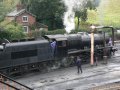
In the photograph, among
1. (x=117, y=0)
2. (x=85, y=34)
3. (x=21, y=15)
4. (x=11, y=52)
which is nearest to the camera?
(x=11, y=52)

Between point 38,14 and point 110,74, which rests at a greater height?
point 38,14

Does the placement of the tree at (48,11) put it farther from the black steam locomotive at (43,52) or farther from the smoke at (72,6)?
the black steam locomotive at (43,52)

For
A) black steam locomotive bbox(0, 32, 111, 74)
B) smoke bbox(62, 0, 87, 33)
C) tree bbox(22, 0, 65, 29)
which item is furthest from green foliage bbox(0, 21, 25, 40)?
tree bbox(22, 0, 65, 29)

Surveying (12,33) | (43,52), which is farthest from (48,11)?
(43,52)

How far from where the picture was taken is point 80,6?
177 feet

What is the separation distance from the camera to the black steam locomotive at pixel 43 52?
2603 centimetres

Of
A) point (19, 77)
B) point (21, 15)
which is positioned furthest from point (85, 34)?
point (21, 15)

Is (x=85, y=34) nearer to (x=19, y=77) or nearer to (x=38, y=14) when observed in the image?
(x=19, y=77)

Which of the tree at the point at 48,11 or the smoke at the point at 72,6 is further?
the tree at the point at 48,11

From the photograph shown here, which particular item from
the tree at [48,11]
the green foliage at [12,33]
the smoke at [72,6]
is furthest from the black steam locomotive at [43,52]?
the tree at [48,11]

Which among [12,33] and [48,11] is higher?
[48,11]

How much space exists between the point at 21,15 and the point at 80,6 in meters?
9.80

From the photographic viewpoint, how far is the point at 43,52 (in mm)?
28766

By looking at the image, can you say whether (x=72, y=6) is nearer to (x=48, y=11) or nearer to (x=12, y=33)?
(x=48, y=11)
